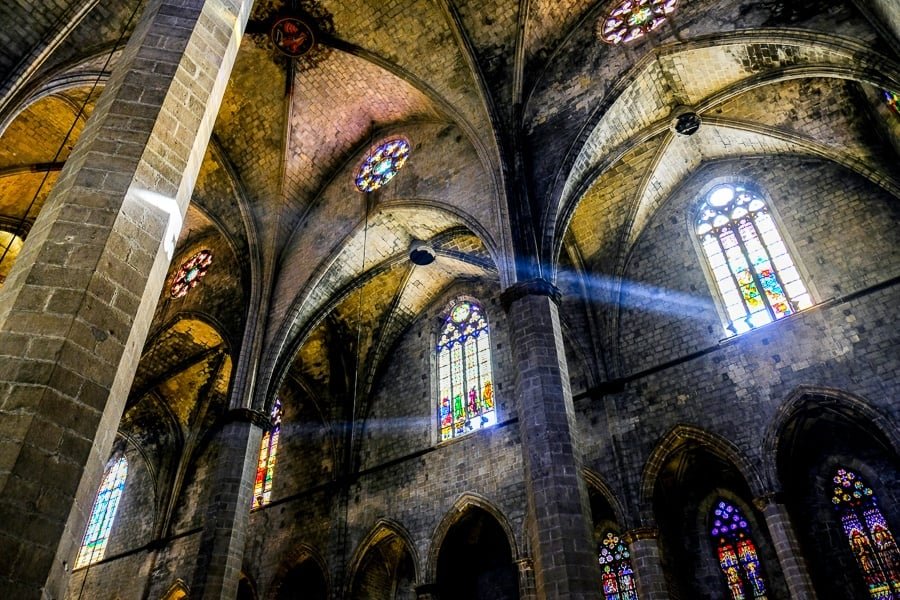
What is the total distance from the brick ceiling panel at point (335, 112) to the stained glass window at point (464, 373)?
474 cm

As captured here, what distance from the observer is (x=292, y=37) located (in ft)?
48.0

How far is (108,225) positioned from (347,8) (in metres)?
10.7

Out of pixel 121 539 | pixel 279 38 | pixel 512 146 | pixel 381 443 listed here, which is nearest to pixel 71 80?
pixel 279 38

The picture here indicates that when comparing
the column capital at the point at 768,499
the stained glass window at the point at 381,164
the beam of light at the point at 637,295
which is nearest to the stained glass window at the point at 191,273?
the stained glass window at the point at 381,164

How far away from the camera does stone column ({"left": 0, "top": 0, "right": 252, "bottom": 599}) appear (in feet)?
13.0

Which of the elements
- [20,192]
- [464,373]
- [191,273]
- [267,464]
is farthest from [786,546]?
[20,192]

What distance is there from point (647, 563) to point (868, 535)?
3.40m

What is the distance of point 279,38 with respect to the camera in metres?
14.6

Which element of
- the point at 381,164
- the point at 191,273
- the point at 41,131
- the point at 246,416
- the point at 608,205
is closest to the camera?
the point at 246,416

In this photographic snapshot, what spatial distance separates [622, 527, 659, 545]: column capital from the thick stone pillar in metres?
6.82

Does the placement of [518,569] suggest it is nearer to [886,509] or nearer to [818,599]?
[818,599]

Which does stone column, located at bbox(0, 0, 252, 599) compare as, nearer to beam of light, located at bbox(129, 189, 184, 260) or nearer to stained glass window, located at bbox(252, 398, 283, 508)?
beam of light, located at bbox(129, 189, 184, 260)

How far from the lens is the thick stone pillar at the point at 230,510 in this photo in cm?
1165

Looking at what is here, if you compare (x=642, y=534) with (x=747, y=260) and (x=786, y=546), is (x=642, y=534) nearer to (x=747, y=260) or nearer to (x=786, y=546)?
(x=786, y=546)
